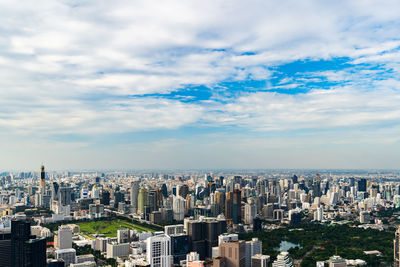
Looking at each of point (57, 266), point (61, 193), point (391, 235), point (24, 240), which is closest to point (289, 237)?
point (391, 235)

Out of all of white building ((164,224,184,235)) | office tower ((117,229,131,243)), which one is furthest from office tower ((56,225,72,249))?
white building ((164,224,184,235))

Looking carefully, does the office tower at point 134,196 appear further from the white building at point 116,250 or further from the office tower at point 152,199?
the white building at point 116,250

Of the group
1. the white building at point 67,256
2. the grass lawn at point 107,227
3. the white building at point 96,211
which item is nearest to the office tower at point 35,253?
the white building at point 67,256

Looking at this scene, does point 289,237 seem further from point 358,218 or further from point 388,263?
point 358,218

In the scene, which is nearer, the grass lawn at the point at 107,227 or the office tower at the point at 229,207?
the grass lawn at the point at 107,227

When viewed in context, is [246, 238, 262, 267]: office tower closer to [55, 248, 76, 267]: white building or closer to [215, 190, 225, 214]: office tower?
[55, 248, 76, 267]: white building

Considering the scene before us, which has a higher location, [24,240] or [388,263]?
[24,240]
